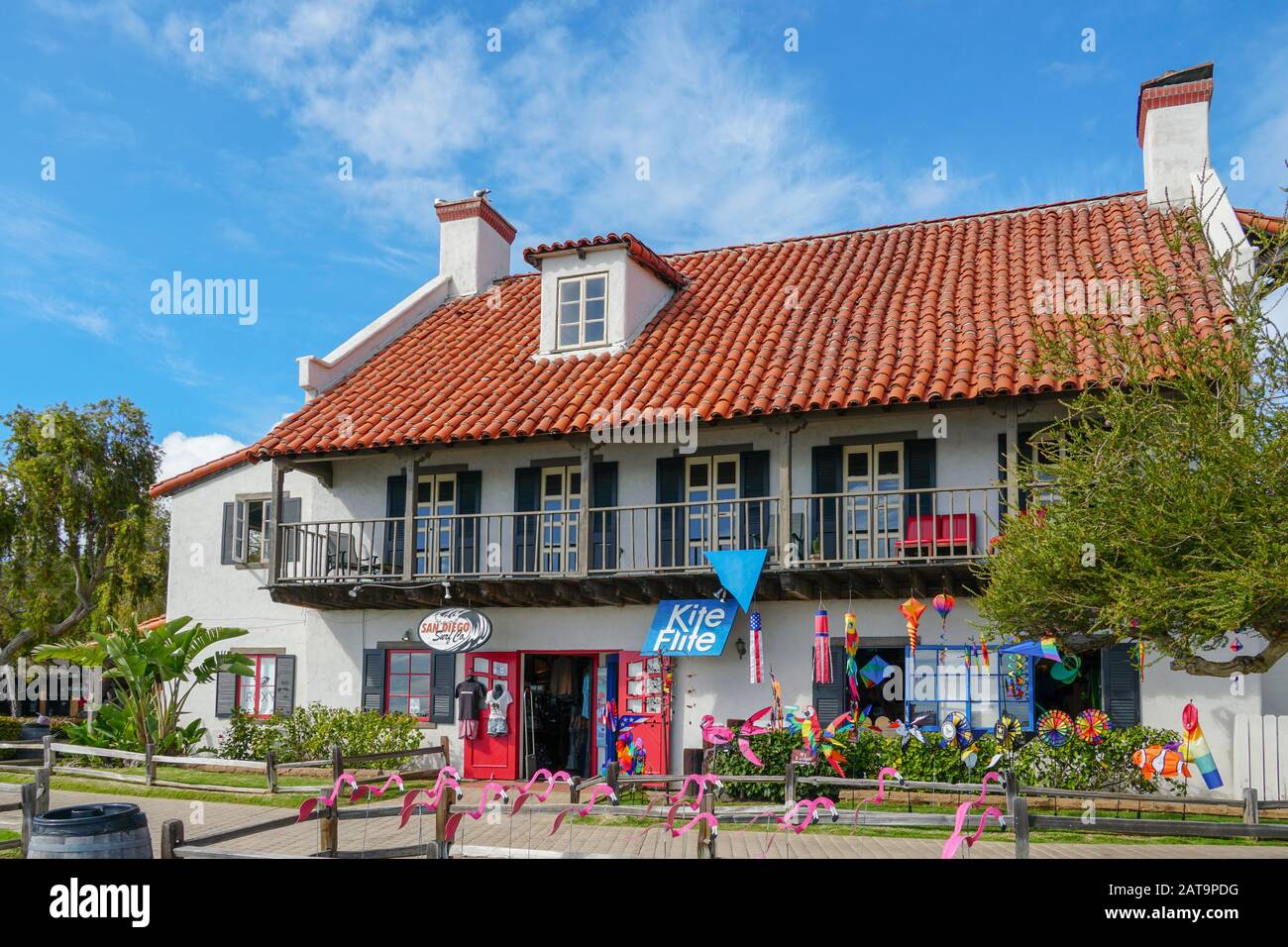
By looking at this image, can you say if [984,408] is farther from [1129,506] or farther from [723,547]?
[1129,506]

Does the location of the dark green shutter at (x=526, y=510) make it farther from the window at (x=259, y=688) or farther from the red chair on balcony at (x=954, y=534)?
the red chair on balcony at (x=954, y=534)

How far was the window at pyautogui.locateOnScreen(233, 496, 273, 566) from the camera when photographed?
22422 mm

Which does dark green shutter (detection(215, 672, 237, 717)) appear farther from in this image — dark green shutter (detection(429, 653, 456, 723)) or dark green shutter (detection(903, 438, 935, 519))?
dark green shutter (detection(903, 438, 935, 519))

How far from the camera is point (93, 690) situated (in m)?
35.8

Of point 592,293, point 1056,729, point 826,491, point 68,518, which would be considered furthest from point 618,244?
point 68,518

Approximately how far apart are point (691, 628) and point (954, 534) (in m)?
4.04

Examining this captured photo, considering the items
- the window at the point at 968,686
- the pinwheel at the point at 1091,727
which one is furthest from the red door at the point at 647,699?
the pinwheel at the point at 1091,727

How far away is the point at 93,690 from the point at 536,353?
22.2 meters

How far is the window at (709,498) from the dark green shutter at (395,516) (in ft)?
16.1

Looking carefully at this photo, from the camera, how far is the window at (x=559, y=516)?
63.0ft

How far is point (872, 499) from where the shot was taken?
17328 mm

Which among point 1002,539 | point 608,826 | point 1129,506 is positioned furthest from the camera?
point 608,826
